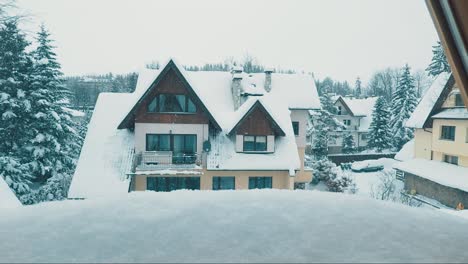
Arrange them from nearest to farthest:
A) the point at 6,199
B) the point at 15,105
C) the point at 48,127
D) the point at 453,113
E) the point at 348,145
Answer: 1. the point at 6,199
2. the point at 15,105
3. the point at 453,113
4. the point at 48,127
5. the point at 348,145

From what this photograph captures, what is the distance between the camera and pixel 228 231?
1841 mm

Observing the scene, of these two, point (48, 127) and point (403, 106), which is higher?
point (403, 106)

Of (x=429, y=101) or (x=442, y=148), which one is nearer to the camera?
(x=442, y=148)

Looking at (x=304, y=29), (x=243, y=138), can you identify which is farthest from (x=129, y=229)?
(x=243, y=138)

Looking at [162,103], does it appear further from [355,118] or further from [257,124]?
[355,118]

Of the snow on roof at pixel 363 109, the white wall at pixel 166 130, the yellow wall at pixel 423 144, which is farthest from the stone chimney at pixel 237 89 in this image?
the snow on roof at pixel 363 109

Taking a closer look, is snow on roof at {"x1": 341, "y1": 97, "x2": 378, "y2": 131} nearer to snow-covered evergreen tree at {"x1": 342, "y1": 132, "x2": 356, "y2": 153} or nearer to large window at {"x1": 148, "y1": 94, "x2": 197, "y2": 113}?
snow-covered evergreen tree at {"x1": 342, "y1": 132, "x2": 356, "y2": 153}

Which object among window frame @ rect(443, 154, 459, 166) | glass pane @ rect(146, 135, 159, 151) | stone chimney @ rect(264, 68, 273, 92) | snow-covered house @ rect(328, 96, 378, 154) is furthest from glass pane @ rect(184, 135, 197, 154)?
snow-covered house @ rect(328, 96, 378, 154)

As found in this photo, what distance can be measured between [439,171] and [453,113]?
192 cm

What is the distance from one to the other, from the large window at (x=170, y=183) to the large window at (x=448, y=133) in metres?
8.39

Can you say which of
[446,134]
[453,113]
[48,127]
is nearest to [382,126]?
[446,134]

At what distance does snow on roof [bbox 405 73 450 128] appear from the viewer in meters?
12.4

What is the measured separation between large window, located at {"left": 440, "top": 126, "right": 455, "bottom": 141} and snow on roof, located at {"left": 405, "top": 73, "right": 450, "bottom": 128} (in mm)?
663

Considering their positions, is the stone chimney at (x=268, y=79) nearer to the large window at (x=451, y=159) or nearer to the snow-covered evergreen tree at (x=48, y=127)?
the large window at (x=451, y=159)
